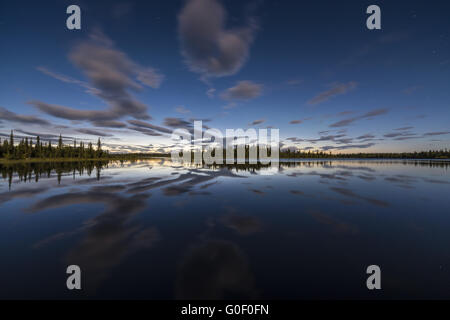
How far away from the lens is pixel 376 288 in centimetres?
559

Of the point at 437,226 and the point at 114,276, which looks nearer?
the point at 114,276

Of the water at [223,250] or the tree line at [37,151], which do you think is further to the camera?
the tree line at [37,151]

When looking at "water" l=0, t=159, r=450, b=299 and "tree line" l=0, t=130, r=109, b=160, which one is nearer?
"water" l=0, t=159, r=450, b=299

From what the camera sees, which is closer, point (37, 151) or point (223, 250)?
point (223, 250)

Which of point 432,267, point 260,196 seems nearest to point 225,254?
point 432,267

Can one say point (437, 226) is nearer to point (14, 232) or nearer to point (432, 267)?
point (432, 267)

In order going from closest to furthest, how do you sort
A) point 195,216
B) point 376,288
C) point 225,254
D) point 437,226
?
point 376,288 < point 225,254 < point 437,226 < point 195,216

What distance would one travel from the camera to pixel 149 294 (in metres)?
5.12

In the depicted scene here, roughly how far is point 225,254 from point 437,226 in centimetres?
1288
